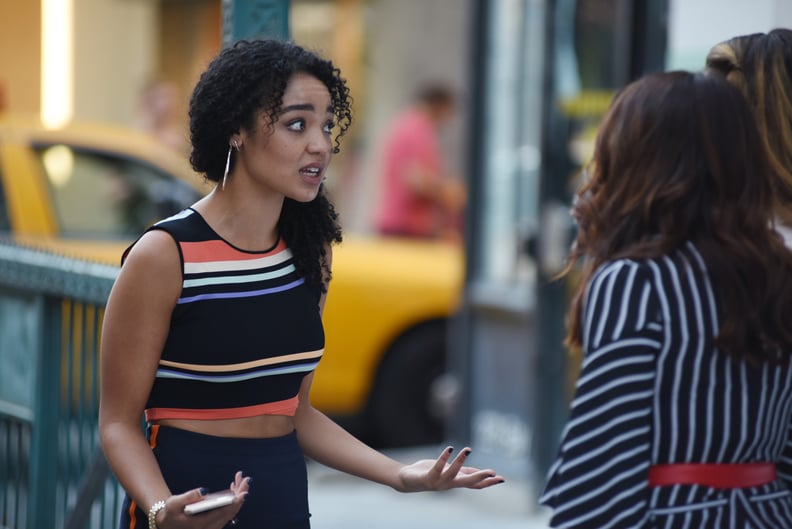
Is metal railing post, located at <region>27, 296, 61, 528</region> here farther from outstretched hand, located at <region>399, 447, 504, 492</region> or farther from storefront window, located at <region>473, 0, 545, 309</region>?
storefront window, located at <region>473, 0, 545, 309</region>

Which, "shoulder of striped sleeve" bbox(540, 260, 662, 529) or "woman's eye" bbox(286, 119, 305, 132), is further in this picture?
"woman's eye" bbox(286, 119, 305, 132)

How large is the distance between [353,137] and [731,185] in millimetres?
13470

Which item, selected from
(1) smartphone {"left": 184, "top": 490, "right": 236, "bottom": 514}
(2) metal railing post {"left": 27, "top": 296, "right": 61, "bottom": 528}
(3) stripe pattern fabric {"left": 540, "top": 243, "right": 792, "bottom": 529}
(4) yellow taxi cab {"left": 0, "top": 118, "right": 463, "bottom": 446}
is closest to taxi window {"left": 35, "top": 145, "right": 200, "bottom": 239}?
(4) yellow taxi cab {"left": 0, "top": 118, "right": 463, "bottom": 446}

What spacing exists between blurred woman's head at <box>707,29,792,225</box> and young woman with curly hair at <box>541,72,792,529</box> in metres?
0.26

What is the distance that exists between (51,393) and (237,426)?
169cm

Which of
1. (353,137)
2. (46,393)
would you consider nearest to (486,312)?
(46,393)

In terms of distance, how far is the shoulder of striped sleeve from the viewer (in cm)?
226

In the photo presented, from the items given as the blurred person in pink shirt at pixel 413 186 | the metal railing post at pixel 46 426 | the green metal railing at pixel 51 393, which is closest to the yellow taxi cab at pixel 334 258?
the blurred person in pink shirt at pixel 413 186

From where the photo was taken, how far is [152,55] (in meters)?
17.0

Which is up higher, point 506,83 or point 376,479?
point 506,83

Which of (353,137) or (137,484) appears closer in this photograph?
(137,484)

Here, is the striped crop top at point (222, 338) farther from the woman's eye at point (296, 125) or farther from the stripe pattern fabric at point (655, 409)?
the stripe pattern fabric at point (655, 409)

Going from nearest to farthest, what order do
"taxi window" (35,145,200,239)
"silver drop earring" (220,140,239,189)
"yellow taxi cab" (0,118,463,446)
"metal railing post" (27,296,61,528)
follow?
"silver drop earring" (220,140,239,189) < "metal railing post" (27,296,61,528) < "yellow taxi cab" (0,118,463,446) < "taxi window" (35,145,200,239)

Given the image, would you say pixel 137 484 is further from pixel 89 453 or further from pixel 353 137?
pixel 353 137
